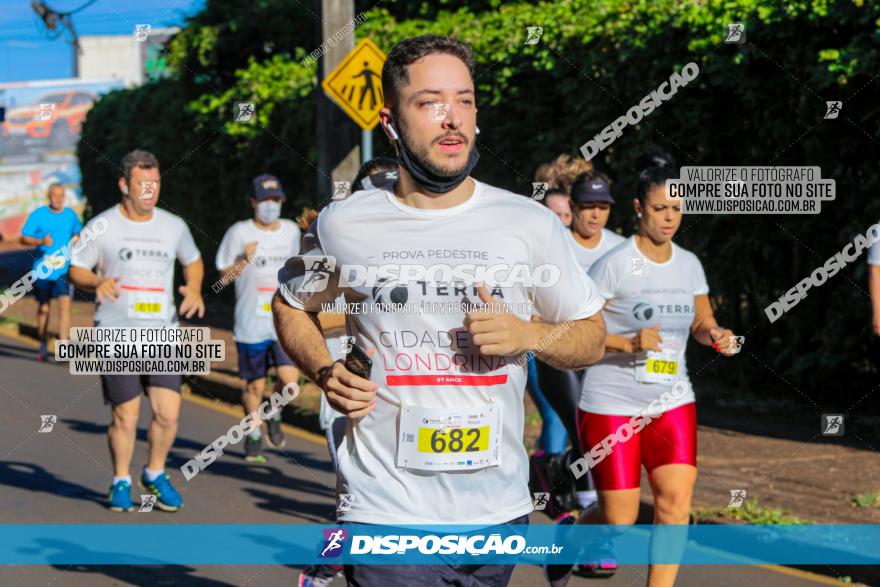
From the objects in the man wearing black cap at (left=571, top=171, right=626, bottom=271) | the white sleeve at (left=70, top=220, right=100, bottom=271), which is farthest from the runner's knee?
the white sleeve at (left=70, top=220, right=100, bottom=271)

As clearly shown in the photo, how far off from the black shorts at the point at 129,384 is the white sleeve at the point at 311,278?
15.8ft

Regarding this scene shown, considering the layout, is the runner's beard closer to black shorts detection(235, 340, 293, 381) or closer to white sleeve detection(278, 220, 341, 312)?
white sleeve detection(278, 220, 341, 312)

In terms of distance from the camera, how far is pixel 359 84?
12.4 m

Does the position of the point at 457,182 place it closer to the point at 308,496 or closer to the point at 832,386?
the point at 308,496

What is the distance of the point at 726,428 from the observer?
10867 millimetres

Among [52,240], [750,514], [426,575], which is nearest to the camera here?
[426,575]

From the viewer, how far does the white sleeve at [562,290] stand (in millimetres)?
3707

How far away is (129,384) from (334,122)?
16.3ft

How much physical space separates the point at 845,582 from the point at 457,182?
4.45 m

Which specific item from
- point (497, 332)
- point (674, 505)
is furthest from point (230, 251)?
point (497, 332)

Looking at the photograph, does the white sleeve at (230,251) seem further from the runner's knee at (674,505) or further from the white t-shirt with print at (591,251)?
the runner's knee at (674,505)

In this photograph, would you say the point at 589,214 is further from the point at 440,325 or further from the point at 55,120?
the point at 55,120

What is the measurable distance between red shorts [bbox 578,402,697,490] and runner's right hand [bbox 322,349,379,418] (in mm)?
2731

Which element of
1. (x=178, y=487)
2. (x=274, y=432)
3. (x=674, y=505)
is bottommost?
(x=178, y=487)
